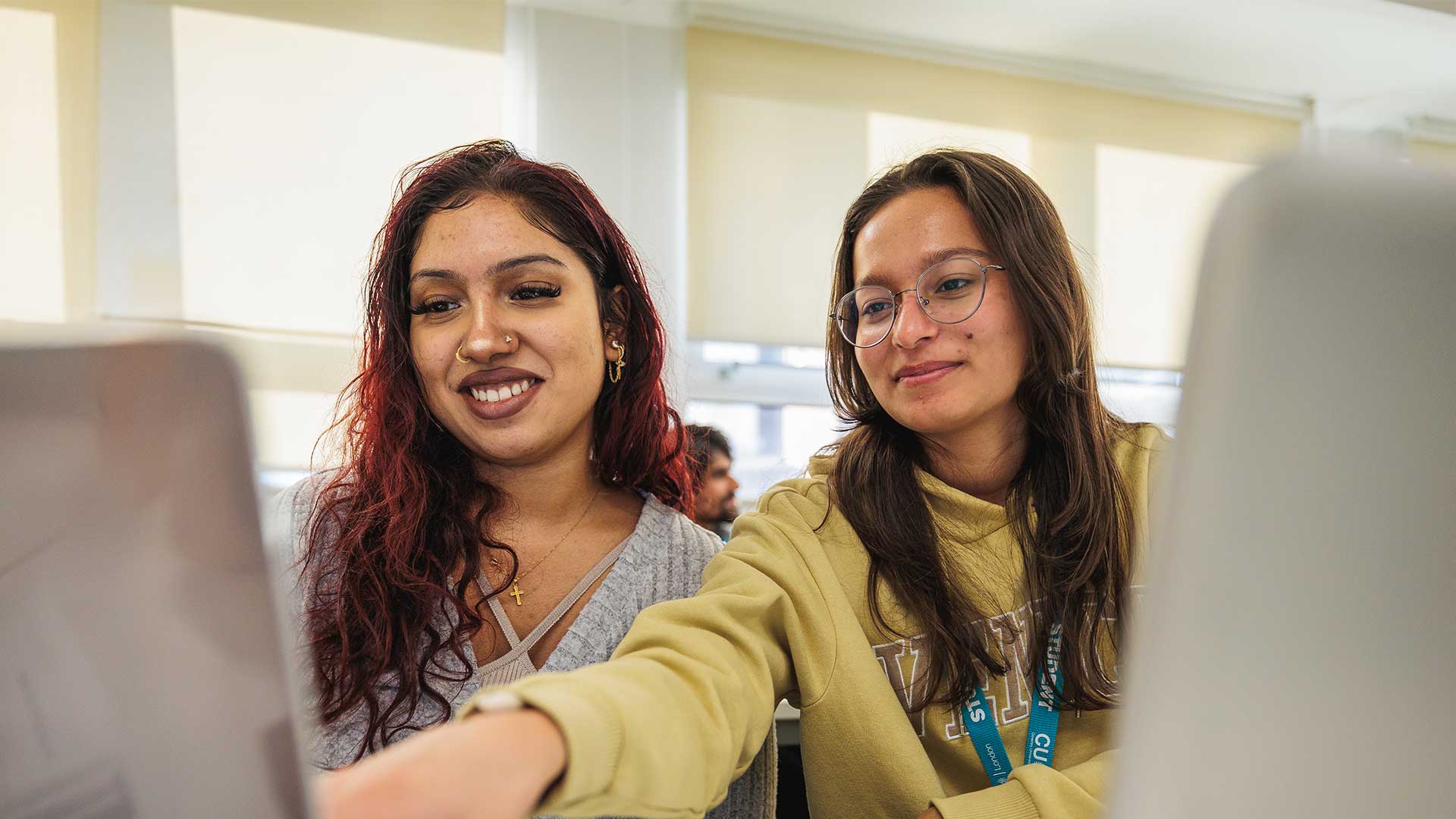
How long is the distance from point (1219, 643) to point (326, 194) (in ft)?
10.3

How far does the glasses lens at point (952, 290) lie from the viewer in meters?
1.14

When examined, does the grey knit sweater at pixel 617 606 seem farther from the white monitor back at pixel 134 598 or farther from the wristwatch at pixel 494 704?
the white monitor back at pixel 134 598

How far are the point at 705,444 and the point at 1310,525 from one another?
4.98 feet

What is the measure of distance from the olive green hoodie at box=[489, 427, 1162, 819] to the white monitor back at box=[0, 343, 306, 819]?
25cm

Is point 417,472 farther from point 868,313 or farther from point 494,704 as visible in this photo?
point 494,704

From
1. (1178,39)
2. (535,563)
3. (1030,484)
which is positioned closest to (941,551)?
(1030,484)

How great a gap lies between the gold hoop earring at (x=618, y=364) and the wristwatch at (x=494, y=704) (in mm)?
732

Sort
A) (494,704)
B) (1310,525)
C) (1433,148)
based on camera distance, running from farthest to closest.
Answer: (1433,148) → (494,704) → (1310,525)

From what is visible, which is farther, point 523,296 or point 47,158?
point 47,158

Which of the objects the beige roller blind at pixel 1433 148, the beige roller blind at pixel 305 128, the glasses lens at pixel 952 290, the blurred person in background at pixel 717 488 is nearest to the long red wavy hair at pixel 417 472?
the glasses lens at pixel 952 290

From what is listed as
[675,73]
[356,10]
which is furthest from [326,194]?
[675,73]

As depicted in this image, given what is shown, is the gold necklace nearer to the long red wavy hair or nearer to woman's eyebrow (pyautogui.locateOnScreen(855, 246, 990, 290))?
the long red wavy hair

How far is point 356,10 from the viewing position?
3.24m

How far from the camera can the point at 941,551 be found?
1132 millimetres
